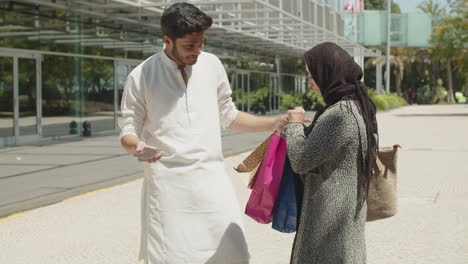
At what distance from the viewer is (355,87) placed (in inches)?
125

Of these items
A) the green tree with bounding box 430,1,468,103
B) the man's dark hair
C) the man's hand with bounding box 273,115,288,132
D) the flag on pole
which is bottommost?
the man's hand with bounding box 273,115,288,132

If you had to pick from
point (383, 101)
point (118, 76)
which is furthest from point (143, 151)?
point (383, 101)

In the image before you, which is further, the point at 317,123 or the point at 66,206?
the point at 66,206

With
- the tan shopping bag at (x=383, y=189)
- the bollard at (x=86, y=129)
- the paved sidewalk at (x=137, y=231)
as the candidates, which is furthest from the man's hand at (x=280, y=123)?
the bollard at (x=86, y=129)

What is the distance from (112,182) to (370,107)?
7.93m

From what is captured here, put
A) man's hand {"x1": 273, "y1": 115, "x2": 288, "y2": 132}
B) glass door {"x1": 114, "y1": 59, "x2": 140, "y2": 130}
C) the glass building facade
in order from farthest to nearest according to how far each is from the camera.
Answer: glass door {"x1": 114, "y1": 59, "x2": 140, "y2": 130}, the glass building facade, man's hand {"x1": 273, "y1": 115, "x2": 288, "y2": 132}

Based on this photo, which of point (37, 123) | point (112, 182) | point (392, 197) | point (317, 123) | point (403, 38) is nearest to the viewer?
point (317, 123)

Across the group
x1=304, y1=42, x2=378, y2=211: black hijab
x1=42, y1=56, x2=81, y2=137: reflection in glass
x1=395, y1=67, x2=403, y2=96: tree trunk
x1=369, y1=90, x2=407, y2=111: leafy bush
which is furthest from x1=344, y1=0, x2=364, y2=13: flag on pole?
x1=304, y1=42, x2=378, y2=211: black hijab

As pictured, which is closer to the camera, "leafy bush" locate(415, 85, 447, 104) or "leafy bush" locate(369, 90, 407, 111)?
"leafy bush" locate(369, 90, 407, 111)

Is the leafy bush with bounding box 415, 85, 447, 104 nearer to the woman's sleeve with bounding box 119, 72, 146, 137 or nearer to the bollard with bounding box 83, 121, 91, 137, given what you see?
the bollard with bounding box 83, 121, 91, 137

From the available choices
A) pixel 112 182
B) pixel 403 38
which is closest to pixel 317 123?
pixel 112 182

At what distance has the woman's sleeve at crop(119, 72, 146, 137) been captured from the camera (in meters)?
3.34

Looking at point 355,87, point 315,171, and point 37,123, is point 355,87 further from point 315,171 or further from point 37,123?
point 37,123

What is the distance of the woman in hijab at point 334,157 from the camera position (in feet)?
10.2
